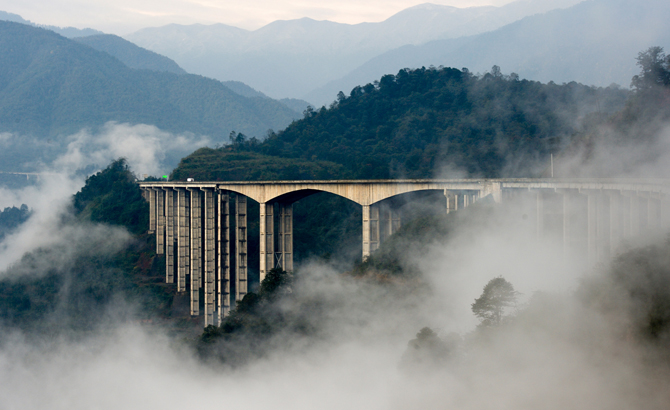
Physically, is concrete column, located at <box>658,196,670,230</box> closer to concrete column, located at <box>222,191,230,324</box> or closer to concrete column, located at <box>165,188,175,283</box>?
concrete column, located at <box>222,191,230,324</box>

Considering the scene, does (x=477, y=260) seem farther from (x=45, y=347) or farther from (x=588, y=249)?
(x=45, y=347)

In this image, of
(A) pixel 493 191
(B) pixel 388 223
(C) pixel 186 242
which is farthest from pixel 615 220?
(C) pixel 186 242

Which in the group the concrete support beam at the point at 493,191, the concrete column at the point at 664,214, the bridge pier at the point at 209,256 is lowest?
the bridge pier at the point at 209,256

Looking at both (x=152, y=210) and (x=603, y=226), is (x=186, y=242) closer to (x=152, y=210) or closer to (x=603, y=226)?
(x=152, y=210)

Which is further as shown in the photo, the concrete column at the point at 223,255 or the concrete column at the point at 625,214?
the concrete column at the point at 223,255

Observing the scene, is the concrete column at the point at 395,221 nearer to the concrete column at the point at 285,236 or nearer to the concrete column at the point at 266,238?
the concrete column at the point at 285,236

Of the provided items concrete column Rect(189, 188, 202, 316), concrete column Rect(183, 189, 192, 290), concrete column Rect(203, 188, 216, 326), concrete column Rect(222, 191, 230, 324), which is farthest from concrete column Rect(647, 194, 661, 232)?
concrete column Rect(183, 189, 192, 290)

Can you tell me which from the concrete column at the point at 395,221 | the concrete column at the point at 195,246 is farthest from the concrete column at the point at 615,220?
the concrete column at the point at 195,246
